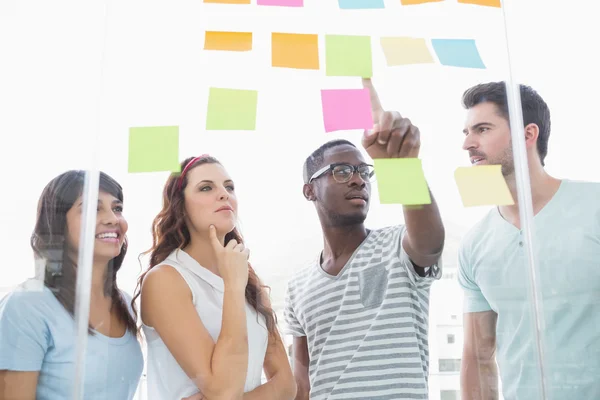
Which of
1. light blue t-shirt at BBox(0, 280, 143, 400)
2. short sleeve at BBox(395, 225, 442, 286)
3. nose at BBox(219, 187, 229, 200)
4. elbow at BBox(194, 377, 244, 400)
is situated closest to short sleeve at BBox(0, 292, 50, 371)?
light blue t-shirt at BBox(0, 280, 143, 400)

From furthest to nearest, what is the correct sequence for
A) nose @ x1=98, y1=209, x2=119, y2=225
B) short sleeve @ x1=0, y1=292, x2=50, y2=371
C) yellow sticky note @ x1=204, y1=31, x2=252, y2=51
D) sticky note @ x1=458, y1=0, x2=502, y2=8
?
sticky note @ x1=458, y1=0, x2=502, y2=8 → yellow sticky note @ x1=204, y1=31, x2=252, y2=51 → nose @ x1=98, y1=209, x2=119, y2=225 → short sleeve @ x1=0, y1=292, x2=50, y2=371

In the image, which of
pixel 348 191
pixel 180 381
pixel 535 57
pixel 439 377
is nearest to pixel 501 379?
pixel 439 377

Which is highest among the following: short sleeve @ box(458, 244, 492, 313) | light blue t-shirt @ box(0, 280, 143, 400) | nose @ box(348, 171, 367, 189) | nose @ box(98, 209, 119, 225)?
nose @ box(348, 171, 367, 189)

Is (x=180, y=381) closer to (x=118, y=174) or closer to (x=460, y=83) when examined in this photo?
(x=118, y=174)

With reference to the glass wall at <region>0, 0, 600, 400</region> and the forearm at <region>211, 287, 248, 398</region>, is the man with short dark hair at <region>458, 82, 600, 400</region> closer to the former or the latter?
the glass wall at <region>0, 0, 600, 400</region>

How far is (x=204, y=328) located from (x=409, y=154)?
60 centimetres

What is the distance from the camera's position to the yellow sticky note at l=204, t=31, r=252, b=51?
129cm

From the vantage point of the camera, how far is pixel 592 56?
4.88 ft

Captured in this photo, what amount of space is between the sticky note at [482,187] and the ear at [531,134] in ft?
0.41

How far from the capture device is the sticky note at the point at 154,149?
3.95ft

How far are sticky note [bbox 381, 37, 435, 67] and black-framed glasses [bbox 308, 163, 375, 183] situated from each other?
27cm

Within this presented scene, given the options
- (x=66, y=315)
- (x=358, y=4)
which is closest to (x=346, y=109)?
(x=358, y=4)

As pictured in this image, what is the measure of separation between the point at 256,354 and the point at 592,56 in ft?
3.84

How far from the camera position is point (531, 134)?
1.39 meters
